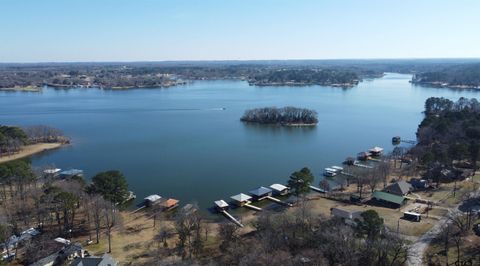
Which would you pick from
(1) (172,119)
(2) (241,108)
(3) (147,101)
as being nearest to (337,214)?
(1) (172,119)

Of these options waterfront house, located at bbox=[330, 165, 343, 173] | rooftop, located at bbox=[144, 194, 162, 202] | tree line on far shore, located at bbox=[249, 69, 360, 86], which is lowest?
rooftop, located at bbox=[144, 194, 162, 202]

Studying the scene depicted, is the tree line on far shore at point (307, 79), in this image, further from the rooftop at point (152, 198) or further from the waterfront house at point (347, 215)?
the waterfront house at point (347, 215)

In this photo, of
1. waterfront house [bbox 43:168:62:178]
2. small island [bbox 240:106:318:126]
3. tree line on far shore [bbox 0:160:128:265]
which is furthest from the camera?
small island [bbox 240:106:318:126]

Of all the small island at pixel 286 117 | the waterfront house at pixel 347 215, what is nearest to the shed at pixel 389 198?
the waterfront house at pixel 347 215

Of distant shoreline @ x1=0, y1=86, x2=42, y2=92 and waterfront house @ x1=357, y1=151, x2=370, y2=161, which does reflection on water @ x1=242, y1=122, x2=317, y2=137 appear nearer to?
waterfront house @ x1=357, y1=151, x2=370, y2=161

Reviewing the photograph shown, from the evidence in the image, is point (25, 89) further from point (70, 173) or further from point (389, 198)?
point (389, 198)

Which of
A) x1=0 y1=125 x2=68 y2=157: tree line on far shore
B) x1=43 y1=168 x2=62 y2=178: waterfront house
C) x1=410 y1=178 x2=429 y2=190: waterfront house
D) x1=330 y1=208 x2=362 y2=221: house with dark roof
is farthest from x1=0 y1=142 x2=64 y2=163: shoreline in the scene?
x1=410 y1=178 x2=429 y2=190: waterfront house

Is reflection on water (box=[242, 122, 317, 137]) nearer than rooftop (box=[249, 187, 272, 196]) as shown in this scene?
No

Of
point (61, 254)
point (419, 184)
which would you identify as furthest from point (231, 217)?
point (419, 184)
